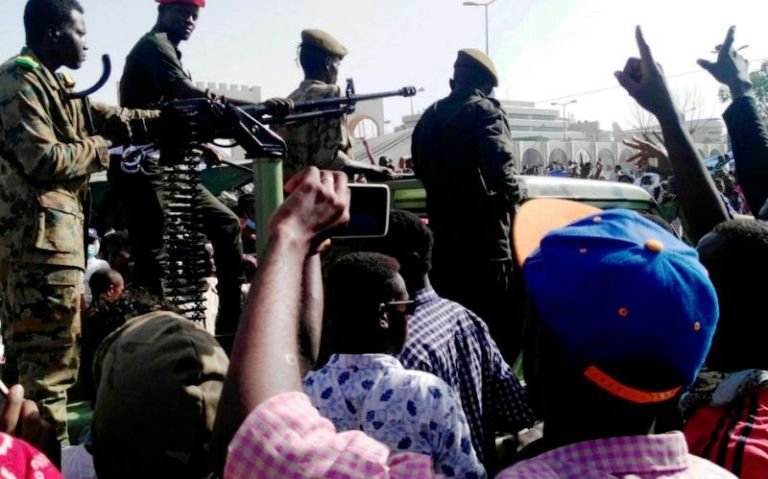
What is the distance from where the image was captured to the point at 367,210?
137cm

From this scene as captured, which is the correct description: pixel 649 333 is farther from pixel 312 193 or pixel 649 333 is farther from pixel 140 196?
pixel 140 196

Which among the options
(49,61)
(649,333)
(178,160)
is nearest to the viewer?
(649,333)

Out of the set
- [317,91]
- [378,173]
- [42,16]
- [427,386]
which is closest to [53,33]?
[42,16]

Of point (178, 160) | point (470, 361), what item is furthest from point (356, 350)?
point (178, 160)

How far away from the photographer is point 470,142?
4.14 m

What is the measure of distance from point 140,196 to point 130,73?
623 mm

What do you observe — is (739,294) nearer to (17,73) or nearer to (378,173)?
(378,173)

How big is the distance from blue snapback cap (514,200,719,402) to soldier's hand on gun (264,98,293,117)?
2.05 meters

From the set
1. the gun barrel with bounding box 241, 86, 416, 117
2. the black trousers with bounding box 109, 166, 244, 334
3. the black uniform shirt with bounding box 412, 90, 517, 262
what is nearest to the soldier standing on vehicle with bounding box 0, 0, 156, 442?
the gun barrel with bounding box 241, 86, 416, 117

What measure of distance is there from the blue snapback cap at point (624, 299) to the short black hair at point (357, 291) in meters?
1.04

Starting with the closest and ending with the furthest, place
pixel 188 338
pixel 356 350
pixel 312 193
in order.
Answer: pixel 312 193, pixel 188 338, pixel 356 350

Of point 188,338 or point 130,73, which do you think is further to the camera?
point 130,73

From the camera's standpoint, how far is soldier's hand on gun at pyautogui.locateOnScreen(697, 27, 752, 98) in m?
2.81

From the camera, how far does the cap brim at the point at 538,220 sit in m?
1.49
